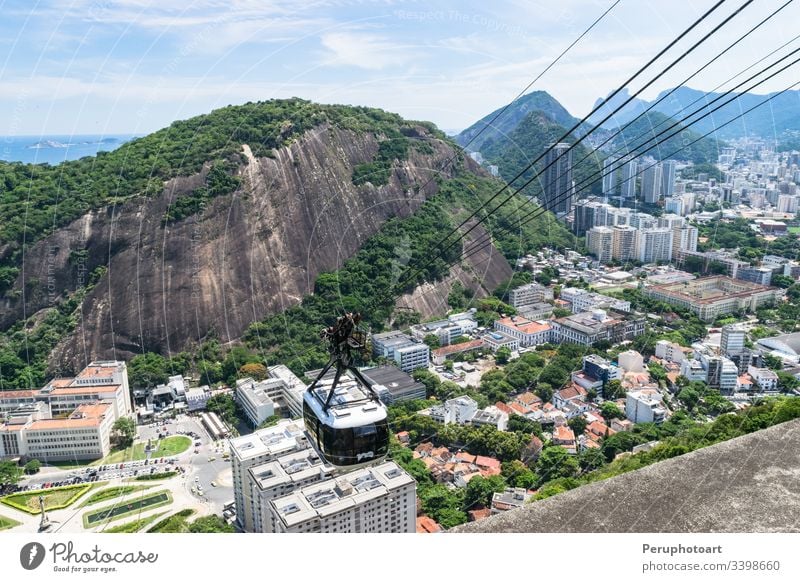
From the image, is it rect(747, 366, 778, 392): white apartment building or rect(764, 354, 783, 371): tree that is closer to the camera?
rect(747, 366, 778, 392): white apartment building

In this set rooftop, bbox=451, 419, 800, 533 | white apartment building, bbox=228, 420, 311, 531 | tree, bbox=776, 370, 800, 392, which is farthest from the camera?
tree, bbox=776, 370, 800, 392

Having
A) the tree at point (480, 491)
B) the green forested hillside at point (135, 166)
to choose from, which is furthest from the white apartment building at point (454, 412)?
the green forested hillside at point (135, 166)

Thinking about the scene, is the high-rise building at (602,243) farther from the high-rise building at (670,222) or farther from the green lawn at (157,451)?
the green lawn at (157,451)

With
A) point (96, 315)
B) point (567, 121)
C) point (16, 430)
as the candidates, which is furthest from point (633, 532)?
point (567, 121)

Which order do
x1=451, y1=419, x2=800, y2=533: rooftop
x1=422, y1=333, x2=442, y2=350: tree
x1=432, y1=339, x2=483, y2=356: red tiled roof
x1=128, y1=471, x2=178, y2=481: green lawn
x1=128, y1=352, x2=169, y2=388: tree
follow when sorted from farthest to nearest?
x1=422, y1=333, x2=442, y2=350: tree < x1=432, y1=339, x2=483, y2=356: red tiled roof < x1=128, y1=352, x2=169, y2=388: tree < x1=128, y1=471, x2=178, y2=481: green lawn < x1=451, y1=419, x2=800, y2=533: rooftop

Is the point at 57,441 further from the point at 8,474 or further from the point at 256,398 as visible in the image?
the point at 256,398

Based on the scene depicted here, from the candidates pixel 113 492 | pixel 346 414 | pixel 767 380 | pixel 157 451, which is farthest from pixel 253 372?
pixel 767 380

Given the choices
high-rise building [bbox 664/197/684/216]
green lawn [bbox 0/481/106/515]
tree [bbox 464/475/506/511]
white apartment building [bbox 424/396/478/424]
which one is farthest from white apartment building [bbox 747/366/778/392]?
high-rise building [bbox 664/197/684/216]

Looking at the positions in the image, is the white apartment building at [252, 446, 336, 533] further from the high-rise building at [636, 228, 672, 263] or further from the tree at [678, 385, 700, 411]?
the high-rise building at [636, 228, 672, 263]
